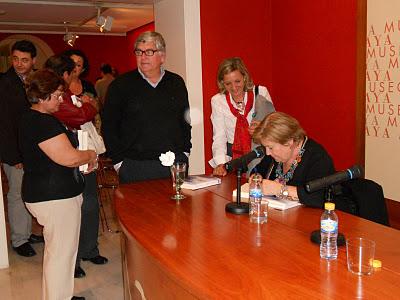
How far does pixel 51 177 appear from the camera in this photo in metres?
2.47

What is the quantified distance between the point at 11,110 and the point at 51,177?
4.67 feet

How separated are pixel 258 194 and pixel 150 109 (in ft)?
4.11

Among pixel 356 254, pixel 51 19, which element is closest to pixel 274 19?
pixel 356 254

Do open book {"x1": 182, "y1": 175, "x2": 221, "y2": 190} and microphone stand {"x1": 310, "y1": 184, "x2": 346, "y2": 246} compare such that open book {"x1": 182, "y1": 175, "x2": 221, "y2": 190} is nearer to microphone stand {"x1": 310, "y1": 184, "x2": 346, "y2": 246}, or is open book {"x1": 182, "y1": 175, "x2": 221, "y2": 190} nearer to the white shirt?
the white shirt

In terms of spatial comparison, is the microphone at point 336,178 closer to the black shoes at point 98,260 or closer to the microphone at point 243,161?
the microphone at point 243,161

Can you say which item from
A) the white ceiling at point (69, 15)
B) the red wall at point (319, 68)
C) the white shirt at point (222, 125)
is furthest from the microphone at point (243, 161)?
the white ceiling at point (69, 15)

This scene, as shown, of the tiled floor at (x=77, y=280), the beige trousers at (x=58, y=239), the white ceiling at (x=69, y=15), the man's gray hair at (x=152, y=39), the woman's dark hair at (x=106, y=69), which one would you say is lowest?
the tiled floor at (x=77, y=280)

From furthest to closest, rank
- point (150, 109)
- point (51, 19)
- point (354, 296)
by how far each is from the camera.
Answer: point (51, 19)
point (150, 109)
point (354, 296)

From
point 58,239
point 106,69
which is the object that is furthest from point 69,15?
point 58,239

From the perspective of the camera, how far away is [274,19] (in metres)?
5.15

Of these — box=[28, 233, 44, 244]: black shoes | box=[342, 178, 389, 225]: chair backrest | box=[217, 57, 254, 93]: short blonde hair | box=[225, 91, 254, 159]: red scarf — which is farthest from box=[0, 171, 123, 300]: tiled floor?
box=[342, 178, 389, 225]: chair backrest

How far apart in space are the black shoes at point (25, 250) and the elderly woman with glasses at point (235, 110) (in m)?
1.81

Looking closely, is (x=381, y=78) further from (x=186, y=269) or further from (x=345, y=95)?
(x=186, y=269)

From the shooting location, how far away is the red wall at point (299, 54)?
4355 millimetres
